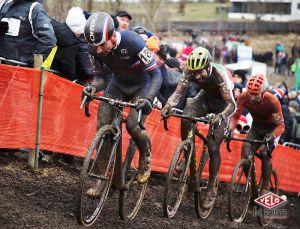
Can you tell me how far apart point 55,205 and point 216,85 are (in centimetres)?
296

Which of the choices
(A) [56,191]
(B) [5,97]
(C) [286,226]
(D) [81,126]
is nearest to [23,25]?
(B) [5,97]

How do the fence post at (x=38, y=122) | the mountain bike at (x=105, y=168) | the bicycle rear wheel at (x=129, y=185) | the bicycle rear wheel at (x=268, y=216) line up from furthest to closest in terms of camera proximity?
1. the bicycle rear wheel at (x=268, y=216)
2. the fence post at (x=38, y=122)
3. the bicycle rear wheel at (x=129, y=185)
4. the mountain bike at (x=105, y=168)

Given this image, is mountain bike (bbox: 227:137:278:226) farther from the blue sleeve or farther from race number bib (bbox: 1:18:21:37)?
race number bib (bbox: 1:18:21:37)

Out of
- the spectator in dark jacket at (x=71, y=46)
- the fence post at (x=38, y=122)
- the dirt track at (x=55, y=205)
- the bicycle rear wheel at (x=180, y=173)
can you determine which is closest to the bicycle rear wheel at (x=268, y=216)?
the dirt track at (x=55, y=205)

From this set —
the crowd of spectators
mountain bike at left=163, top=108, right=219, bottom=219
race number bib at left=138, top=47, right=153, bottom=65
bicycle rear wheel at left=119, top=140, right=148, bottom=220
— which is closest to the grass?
the crowd of spectators

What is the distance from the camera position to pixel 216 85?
9602mm

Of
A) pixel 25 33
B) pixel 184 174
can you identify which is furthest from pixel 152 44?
pixel 184 174

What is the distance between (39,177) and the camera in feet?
31.1

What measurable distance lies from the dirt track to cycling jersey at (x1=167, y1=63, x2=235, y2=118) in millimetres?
1687

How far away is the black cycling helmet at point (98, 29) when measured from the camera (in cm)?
742

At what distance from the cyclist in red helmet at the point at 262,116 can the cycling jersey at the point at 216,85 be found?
73cm

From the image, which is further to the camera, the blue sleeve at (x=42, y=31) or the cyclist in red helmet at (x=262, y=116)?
the cyclist in red helmet at (x=262, y=116)

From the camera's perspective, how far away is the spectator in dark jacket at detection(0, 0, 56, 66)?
9508 mm

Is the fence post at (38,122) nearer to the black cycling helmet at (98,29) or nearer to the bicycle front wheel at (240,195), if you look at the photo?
the black cycling helmet at (98,29)
